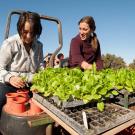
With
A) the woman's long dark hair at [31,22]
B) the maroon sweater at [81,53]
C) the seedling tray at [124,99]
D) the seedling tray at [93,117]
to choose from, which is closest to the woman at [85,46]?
the maroon sweater at [81,53]

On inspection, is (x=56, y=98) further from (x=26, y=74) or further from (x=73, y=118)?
(x=26, y=74)

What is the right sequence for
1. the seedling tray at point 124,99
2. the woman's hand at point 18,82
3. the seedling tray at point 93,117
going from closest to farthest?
the seedling tray at point 93,117 → the seedling tray at point 124,99 → the woman's hand at point 18,82

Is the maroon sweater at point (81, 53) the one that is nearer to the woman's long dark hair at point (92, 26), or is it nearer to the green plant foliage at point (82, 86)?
the woman's long dark hair at point (92, 26)

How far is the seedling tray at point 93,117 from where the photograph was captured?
5.13ft

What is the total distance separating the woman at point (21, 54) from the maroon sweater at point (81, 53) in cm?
58

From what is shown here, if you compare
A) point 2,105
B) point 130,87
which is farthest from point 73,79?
point 2,105

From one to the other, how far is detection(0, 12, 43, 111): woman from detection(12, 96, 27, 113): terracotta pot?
0.50 ft

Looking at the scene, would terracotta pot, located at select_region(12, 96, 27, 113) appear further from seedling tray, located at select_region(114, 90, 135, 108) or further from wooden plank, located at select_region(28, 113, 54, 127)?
seedling tray, located at select_region(114, 90, 135, 108)

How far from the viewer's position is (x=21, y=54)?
118 inches

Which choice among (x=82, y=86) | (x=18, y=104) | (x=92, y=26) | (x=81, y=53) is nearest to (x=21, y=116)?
(x=18, y=104)

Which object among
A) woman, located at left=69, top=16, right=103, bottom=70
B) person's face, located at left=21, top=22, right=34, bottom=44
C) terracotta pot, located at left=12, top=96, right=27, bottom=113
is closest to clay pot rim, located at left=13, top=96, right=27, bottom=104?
terracotta pot, located at left=12, top=96, right=27, bottom=113

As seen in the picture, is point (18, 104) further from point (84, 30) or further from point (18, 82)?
point (84, 30)

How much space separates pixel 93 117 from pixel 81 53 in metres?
2.00

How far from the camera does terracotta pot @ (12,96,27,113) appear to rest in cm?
238
